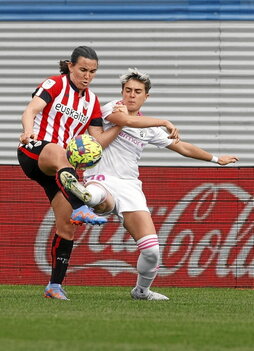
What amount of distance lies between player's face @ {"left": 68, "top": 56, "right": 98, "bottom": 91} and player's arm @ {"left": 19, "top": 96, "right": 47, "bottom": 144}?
13.8 inches

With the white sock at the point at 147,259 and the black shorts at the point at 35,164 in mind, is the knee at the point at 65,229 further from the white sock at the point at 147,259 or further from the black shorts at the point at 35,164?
the white sock at the point at 147,259

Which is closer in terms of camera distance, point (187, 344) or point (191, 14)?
point (187, 344)

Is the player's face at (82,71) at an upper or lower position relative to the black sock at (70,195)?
upper

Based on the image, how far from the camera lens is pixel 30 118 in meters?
8.27

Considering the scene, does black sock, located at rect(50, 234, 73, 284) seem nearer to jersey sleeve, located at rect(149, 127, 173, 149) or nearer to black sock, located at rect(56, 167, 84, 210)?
black sock, located at rect(56, 167, 84, 210)

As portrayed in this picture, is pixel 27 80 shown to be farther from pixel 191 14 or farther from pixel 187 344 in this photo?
pixel 187 344

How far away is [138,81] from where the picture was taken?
30.2 ft

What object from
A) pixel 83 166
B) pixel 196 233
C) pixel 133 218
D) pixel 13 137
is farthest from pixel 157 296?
pixel 13 137

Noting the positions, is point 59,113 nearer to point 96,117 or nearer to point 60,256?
point 96,117

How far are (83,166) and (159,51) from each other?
747cm

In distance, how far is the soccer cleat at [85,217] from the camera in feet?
25.9

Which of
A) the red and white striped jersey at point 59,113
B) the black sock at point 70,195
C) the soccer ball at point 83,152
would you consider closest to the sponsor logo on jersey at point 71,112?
the red and white striped jersey at point 59,113

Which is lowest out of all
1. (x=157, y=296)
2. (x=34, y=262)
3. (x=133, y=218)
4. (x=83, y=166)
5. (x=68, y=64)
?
(x=34, y=262)

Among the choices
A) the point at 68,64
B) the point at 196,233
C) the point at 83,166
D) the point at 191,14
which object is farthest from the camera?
the point at 191,14
